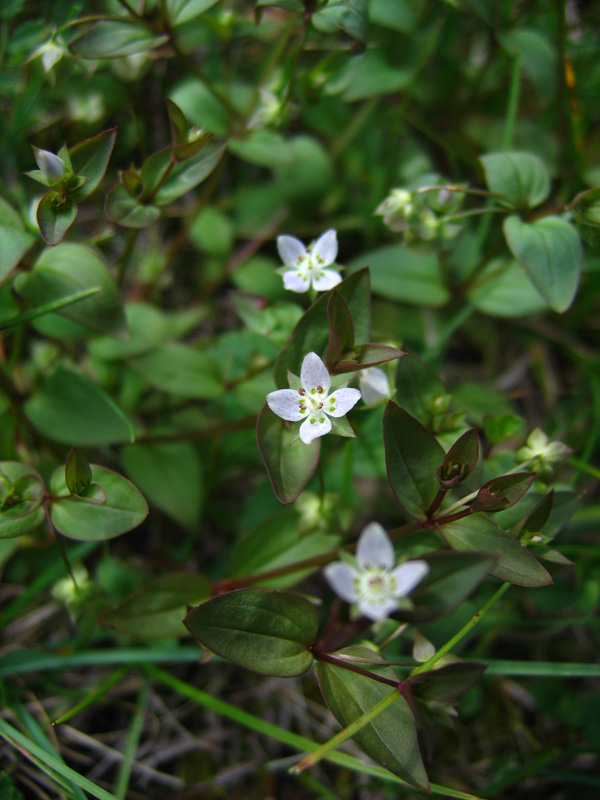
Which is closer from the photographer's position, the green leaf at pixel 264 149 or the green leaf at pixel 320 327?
the green leaf at pixel 320 327

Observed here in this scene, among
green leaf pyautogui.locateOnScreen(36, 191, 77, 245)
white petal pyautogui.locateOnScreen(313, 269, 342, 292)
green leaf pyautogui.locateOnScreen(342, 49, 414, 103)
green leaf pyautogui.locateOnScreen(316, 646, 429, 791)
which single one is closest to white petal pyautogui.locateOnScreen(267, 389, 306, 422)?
white petal pyautogui.locateOnScreen(313, 269, 342, 292)

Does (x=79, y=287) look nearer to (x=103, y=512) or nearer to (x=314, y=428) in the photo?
(x=103, y=512)

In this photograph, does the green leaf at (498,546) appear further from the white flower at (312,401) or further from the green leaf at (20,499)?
the green leaf at (20,499)

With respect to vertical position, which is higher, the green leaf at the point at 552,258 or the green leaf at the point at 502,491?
the green leaf at the point at 552,258

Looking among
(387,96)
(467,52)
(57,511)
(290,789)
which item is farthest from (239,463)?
(467,52)

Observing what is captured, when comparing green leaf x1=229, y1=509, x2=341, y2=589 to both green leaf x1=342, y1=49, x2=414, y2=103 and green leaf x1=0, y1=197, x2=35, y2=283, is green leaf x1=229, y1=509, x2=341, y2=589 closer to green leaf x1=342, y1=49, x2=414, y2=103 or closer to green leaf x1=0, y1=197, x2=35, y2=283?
green leaf x1=0, y1=197, x2=35, y2=283

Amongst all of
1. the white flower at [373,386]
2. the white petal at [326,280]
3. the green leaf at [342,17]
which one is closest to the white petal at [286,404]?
the white flower at [373,386]
